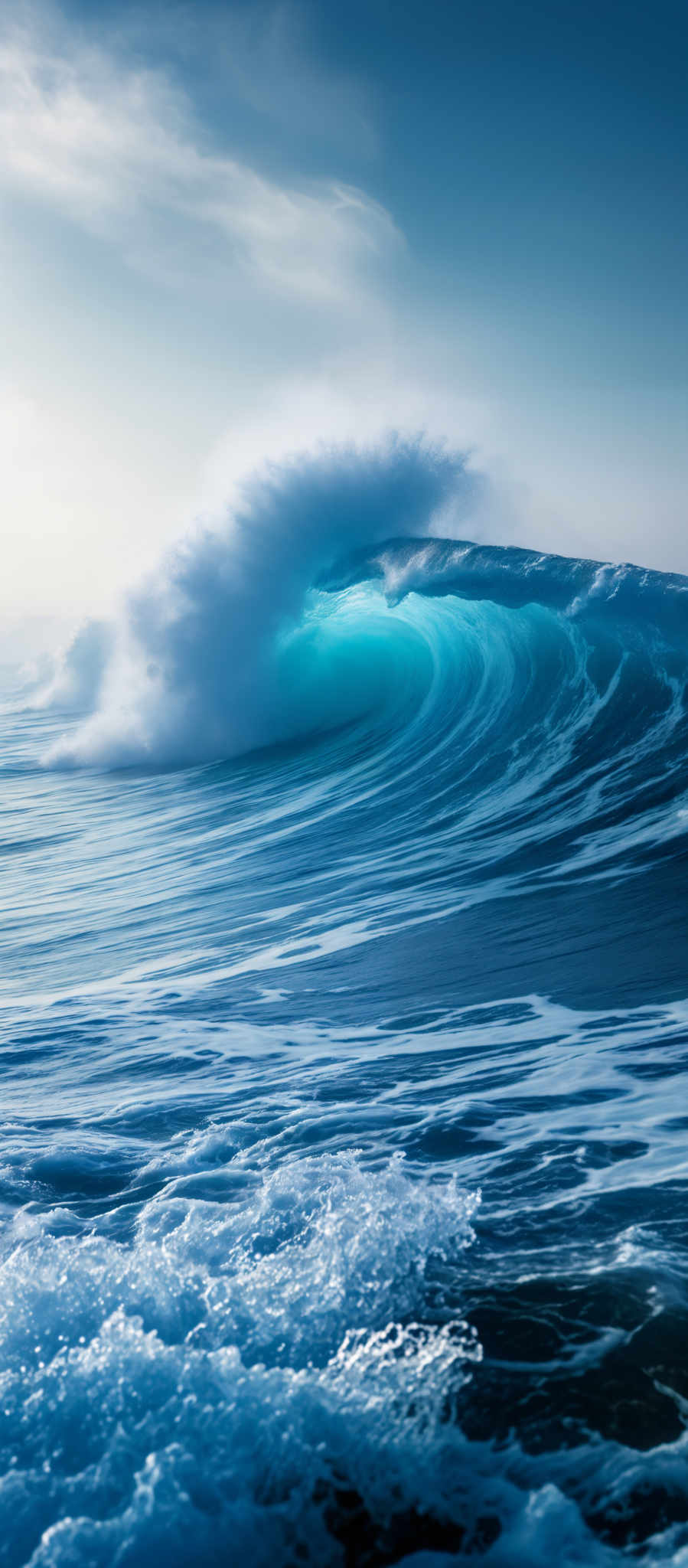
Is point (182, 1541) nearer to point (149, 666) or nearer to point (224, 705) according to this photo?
point (224, 705)

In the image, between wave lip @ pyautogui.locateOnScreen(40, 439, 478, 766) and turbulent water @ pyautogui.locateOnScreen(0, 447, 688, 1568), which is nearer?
turbulent water @ pyautogui.locateOnScreen(0, 447, 688, 1568)

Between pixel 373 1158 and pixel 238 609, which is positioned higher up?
pixel 238 609

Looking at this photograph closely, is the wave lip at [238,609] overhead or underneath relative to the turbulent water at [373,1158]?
overhead

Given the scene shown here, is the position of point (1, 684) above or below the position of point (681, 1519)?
above

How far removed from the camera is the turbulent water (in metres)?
1.71

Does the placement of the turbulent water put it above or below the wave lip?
below

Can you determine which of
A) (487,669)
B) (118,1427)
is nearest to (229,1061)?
(118,1427)

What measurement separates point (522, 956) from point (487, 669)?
680 centimetres

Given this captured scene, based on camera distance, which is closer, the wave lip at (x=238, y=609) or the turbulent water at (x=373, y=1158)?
the turbulent water at (x=373, y=1158)

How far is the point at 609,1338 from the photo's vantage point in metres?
1.97

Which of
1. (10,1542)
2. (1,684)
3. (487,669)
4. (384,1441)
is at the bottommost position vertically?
(384,1441)

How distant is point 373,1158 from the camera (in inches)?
113

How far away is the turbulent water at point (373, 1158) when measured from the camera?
67.2 inches

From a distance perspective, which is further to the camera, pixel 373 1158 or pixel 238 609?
pixel 238 609
